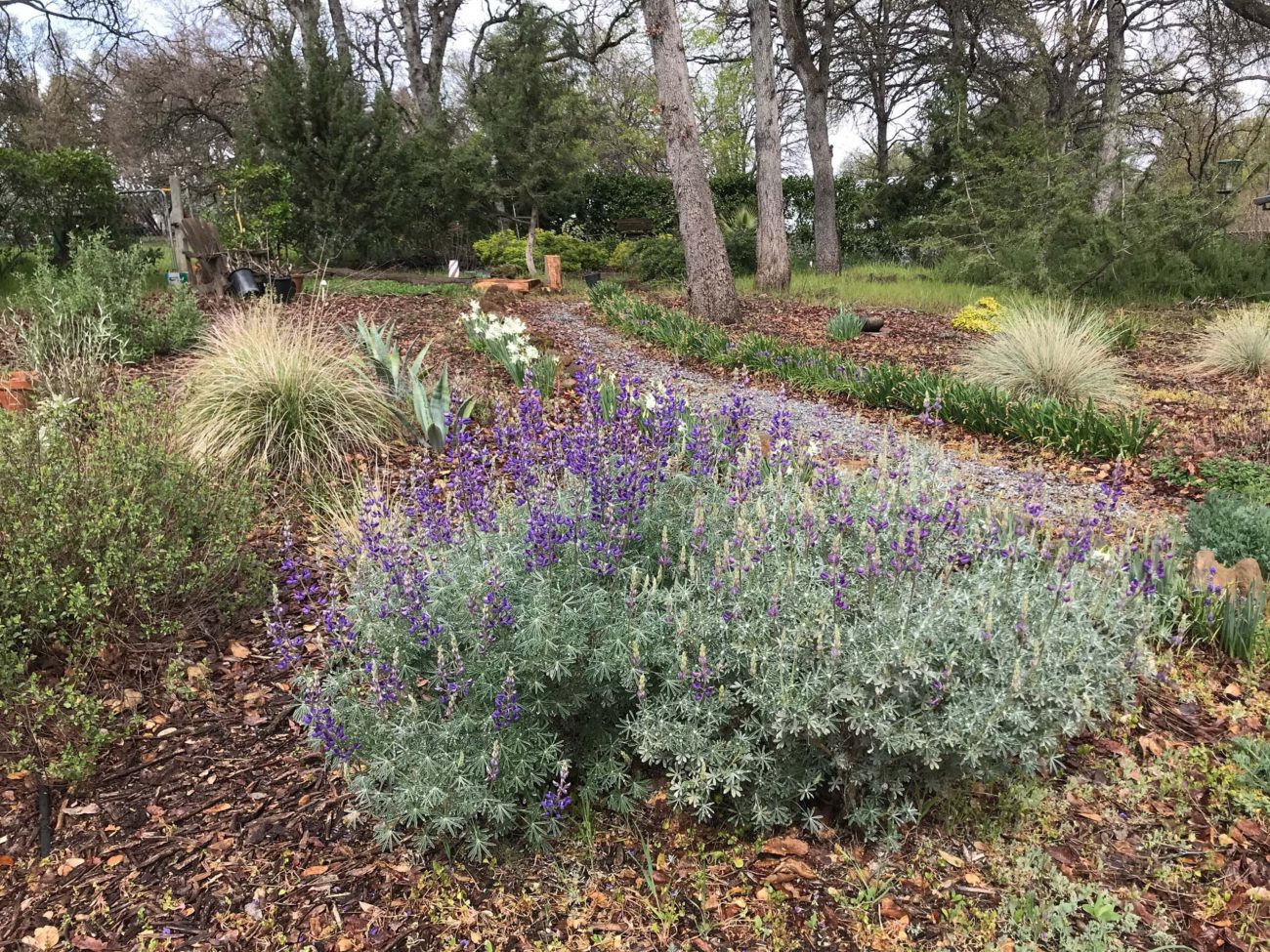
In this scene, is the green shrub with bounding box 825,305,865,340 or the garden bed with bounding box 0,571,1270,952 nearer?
the garden bed with bounding box 0,571,1270,952

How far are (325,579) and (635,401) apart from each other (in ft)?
4.89

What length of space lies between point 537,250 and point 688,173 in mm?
6524

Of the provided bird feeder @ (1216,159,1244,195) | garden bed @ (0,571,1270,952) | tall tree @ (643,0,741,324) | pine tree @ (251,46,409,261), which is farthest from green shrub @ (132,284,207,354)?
bird feeder @ (1216,159,1244,195)

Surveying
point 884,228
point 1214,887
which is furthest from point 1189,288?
point 1214,887

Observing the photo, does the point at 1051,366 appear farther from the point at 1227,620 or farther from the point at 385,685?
the point at 385,685

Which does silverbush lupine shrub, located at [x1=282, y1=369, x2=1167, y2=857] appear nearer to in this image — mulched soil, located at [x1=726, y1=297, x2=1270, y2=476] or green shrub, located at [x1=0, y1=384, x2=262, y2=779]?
green shrub, located at [x1=0, y1=384, x2=262, y2=779]

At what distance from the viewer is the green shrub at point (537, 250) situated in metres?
15.1

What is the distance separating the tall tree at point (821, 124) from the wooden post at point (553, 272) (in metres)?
5.16

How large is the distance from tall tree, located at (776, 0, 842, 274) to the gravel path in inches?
290

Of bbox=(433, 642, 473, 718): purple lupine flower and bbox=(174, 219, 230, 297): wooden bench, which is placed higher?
bbox=(174, 219, 230, 297): wooden bench

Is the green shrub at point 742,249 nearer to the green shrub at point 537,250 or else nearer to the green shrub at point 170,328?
the green shrub at point 537,250

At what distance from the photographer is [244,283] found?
28.9 ft

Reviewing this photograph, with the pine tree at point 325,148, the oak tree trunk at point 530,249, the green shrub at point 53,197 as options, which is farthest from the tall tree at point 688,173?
the pine tree at point 325,148

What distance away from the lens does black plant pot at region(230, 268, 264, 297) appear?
344 inches
